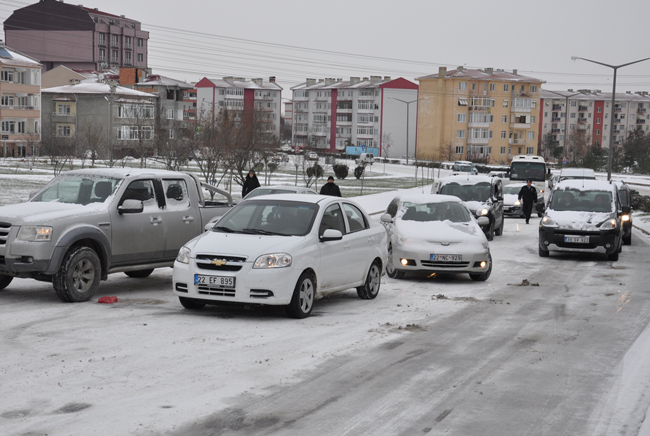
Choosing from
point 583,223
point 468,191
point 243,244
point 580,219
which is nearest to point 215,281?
point 243,244

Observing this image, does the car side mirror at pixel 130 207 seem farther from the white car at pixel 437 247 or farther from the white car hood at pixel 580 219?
the white car hood at pixel 580 219

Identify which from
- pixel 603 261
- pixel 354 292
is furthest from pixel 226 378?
pixel 603 261

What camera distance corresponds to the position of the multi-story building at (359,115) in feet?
454

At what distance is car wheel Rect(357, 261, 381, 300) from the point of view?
1236 cm

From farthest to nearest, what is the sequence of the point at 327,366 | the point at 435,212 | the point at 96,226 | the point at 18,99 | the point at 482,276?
the point at 18,99
the point at 435,212
the point at 482,276
the point at 96,226
the point at 327,366

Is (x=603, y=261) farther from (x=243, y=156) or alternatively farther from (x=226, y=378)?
(x=243, y=156)

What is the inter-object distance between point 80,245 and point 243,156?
1096 inches

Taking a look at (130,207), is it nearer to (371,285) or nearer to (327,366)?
(371,285)

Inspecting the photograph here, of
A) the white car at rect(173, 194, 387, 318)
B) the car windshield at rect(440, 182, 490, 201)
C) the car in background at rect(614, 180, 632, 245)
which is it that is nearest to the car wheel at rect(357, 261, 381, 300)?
the white car at rect(173, 194, 387, 318)

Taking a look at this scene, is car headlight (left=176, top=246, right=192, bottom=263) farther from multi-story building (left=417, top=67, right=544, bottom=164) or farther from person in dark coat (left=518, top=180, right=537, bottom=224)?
multi-story building (left=417, top=67, right=544, bottom=164)

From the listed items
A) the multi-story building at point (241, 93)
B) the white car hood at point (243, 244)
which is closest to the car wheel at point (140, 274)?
the white car hood at point (243, 244)

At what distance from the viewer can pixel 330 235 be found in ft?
35.9

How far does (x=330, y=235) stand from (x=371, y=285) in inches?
71.6

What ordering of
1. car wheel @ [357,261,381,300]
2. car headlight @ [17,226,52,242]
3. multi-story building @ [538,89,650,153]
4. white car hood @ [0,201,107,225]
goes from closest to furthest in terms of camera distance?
car headlight @ [17,226,52,242] → white car hood @ [0,201,107,225] → car wheel @ [357,261,381,300] → multi-story building @ [538,89,650,153]
